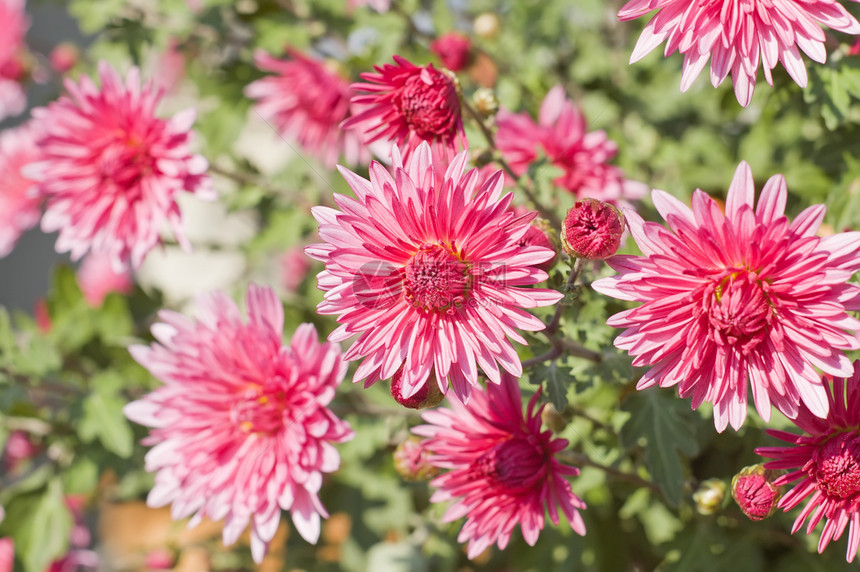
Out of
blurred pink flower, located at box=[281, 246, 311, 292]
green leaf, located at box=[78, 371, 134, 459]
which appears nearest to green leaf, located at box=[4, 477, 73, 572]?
green leaf, located at box=[78, 371, 134, 459]

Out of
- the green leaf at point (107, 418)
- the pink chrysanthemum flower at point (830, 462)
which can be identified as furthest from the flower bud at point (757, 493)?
the green leaf at point (107, 418)

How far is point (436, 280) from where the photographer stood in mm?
949

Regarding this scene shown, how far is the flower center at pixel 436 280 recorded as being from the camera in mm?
950

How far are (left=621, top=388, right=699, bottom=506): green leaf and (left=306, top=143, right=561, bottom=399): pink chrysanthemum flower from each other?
38cm

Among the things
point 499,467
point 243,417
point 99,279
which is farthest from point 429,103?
point 99,279

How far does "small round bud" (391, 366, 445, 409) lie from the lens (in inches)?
38.1

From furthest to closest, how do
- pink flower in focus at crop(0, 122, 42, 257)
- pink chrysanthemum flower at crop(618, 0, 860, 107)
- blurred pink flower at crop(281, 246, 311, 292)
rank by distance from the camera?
1. blurred pink flower at crop(281, 246, 311, 292)
2. pink flower in focus at crop(0, 122, 42, 257)
3. pink chrysanthemum flower at crop(618, 0, 860, 107)

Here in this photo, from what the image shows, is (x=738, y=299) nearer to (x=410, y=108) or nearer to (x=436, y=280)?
(x=436, y=280)

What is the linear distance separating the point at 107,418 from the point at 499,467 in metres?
1.07

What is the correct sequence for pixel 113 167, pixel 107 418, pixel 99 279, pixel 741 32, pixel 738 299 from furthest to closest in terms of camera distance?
pixel 99 279, pixel 107 418, pixel 113 167, pixel 741 32, pixel 738 299

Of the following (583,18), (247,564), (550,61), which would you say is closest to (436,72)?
(583,18)

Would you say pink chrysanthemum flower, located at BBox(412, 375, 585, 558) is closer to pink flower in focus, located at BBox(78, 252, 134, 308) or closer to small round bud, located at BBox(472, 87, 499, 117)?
small round bud, located at BBox(472, 87, 499, 117)

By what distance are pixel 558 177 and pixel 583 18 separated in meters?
0.77

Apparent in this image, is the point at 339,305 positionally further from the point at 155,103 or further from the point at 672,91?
the point at 672,91
